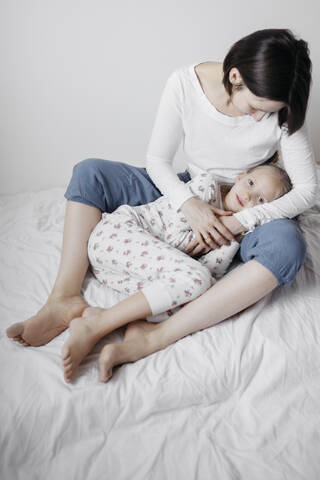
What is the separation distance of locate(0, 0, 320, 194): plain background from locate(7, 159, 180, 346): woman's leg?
73 cm

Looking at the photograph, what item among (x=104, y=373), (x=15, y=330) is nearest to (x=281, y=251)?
(x=104, y=373)

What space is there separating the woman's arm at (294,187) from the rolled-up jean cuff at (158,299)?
353 mm

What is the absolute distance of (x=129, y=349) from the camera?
0.93 metres

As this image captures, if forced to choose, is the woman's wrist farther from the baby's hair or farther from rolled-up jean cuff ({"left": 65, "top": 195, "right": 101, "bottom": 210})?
rolled-up jean cuff ({"left": 65, "top": 195, "right": 101, "bottom": 210})

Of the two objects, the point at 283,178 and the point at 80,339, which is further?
the point at 283,178

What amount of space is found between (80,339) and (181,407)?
28cm

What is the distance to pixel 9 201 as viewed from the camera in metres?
1.77

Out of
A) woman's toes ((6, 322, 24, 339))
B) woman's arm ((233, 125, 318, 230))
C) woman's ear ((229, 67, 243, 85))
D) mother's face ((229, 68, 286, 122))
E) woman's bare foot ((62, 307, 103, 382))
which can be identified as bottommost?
woman's bare foot ((62, 307, 103, 382))

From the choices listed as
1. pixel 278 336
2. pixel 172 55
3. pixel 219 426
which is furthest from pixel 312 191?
pixel 172 55

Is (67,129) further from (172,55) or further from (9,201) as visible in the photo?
(172,55)

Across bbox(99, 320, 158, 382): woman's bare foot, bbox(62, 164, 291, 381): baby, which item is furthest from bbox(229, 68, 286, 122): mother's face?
bbox(99, 320, 158, 382): woman's bare foot

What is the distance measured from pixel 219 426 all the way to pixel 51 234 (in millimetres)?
901

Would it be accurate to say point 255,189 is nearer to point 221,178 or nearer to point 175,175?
point 221,178

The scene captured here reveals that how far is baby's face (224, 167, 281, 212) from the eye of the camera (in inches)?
48.4
